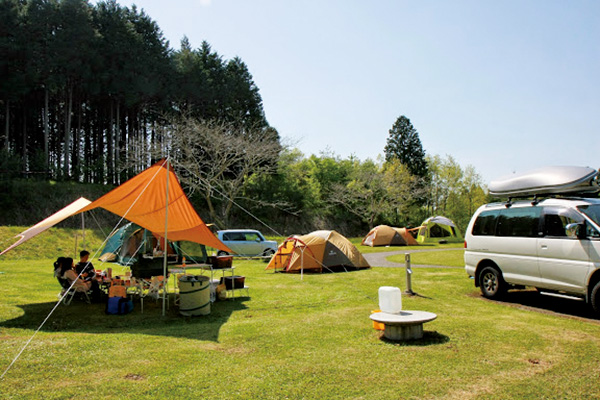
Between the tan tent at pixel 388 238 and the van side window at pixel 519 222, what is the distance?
62.2 feet

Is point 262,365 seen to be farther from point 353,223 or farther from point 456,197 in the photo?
point 456,197

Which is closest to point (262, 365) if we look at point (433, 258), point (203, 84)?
point (433, 258)

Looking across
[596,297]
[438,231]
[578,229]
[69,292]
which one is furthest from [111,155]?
[596,297]

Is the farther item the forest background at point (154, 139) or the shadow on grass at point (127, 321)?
the forest background at point (154, 139)

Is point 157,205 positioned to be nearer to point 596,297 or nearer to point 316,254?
point 316,254

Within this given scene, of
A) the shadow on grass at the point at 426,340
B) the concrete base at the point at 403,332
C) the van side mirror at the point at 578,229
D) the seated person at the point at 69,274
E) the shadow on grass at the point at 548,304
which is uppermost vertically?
the van side mirror at the point at 578,229

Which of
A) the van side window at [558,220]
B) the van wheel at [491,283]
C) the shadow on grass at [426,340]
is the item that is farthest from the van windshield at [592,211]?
the shadow on grass at [426,340]

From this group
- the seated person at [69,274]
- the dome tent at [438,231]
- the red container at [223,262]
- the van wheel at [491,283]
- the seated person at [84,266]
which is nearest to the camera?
the seated person at [69,274]

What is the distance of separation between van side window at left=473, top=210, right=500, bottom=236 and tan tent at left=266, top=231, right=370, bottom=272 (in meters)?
5.57

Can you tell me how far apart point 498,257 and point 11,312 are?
377 inches

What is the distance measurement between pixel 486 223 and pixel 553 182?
5.64 feet

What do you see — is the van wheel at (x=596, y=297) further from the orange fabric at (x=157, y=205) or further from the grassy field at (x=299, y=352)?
the orange fabric at (x=157, y=205)

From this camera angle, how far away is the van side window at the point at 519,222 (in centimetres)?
801

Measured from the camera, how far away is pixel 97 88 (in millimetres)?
28781
